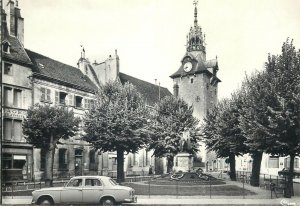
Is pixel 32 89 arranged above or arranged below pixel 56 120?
above

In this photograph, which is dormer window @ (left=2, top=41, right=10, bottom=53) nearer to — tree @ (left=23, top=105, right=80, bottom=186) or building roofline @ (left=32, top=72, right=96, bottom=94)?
building roofline @ (left=32, top=72, right=96, bottom=94)

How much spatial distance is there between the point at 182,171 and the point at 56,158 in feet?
47.8

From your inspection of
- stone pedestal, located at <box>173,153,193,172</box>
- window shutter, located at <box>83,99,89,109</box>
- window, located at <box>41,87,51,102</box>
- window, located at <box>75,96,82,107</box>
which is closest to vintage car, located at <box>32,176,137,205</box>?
stone pedestal, located at <box>173,153,193,172</box>

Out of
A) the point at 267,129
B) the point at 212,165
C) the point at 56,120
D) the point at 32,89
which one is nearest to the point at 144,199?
the point at 267,129

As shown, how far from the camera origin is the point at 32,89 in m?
36.1

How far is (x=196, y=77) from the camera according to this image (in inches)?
2418

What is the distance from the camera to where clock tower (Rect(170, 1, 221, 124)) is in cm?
6075

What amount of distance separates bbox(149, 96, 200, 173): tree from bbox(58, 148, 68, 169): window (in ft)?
31.0

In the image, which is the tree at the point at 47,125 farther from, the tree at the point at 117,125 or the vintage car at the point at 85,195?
the vintage car at the point at 85,195

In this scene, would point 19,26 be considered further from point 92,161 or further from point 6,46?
point 92,161

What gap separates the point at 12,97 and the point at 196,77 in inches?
1359

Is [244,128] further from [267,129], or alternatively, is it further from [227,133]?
[227,133]

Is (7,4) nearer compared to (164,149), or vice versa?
(7,4)

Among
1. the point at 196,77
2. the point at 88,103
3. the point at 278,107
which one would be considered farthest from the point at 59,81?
the point at 196,77
